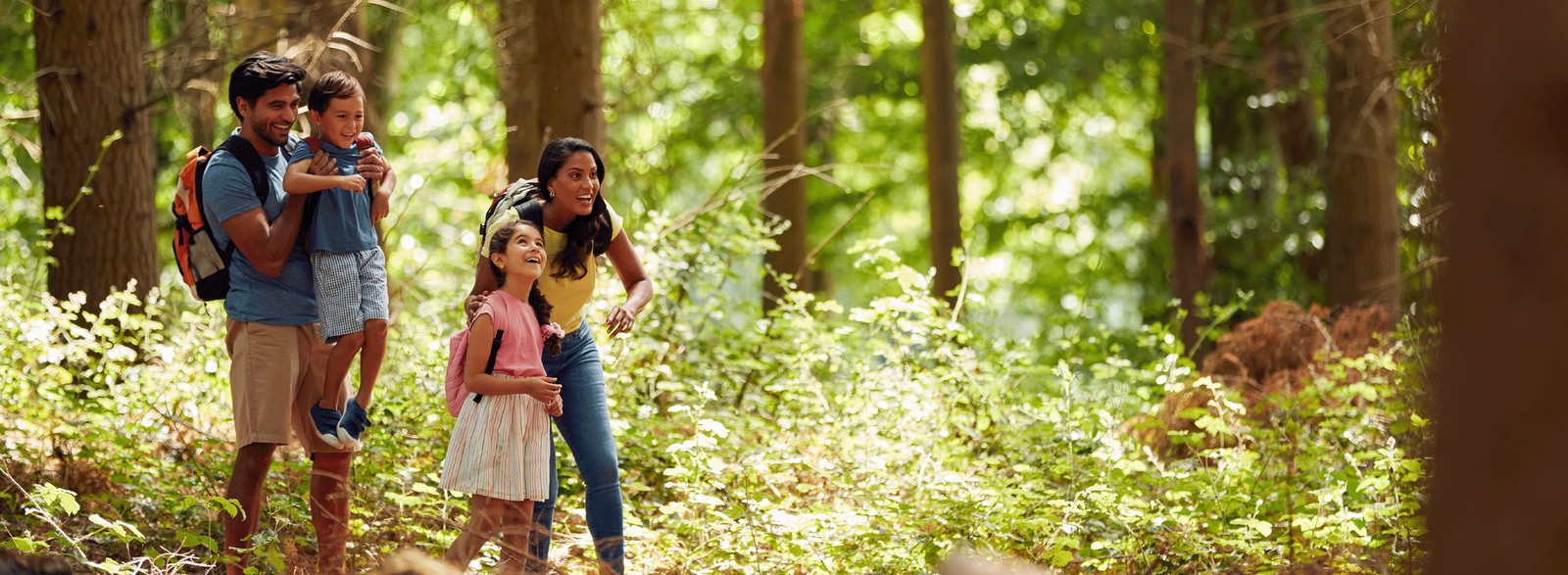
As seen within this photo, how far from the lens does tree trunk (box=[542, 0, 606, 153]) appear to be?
7062mm

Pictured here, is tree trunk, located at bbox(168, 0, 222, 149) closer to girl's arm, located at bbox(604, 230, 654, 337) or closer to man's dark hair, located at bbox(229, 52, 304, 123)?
man's dark hair, located at bbox(229, 52, 304, 123)

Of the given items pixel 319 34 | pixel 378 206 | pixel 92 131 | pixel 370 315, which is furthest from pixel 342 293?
pixel 319 34

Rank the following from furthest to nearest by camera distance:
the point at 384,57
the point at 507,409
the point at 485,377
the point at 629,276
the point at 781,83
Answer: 1. the point at 384,57
2. the point at 781,83
3. the point at 629,276
4. the point at 507,409
5. the point at 485,377

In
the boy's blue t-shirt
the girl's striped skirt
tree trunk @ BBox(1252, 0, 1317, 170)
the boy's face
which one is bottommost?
the girl's striped skirt

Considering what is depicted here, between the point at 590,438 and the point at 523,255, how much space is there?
0.73 metres

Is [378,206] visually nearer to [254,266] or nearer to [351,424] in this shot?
[254,266]

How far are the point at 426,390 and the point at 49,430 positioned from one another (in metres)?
1.87

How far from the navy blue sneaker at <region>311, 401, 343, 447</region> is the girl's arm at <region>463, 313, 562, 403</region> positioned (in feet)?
2.33

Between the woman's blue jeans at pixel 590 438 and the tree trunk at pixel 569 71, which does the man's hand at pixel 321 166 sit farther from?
the tree trunk at pixel 569 71

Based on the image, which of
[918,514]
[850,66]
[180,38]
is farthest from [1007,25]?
[918,514]

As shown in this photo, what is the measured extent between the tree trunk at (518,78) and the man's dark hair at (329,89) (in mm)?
2959

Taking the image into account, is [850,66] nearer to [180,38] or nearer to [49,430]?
[180,38]

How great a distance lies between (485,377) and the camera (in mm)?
3830

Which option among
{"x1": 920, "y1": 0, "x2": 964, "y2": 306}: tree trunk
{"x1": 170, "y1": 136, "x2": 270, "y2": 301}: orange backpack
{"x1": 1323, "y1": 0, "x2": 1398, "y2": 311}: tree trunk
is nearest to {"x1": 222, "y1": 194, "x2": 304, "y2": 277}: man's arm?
{"x1": 170, "y1": 136, "x2": 270, "y2": 301}: orange backpack
